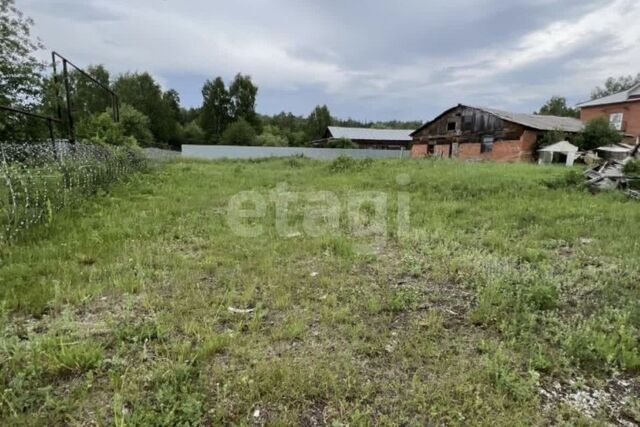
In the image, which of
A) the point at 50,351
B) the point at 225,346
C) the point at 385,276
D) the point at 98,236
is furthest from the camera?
the point at 98,236

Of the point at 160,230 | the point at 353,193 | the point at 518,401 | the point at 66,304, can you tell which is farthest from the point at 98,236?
the point at 353,193

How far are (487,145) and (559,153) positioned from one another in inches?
167

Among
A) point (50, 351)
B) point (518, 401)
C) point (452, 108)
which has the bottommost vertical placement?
point (518, 401)

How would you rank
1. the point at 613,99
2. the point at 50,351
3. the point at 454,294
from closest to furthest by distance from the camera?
the point at 50,351 → the point at 454,294 → the point at 613,99

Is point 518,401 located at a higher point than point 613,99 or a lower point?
lower

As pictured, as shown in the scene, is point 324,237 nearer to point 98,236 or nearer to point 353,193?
point 98,236

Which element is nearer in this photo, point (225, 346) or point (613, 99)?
point (225, 346)

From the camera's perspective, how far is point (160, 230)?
450 cm

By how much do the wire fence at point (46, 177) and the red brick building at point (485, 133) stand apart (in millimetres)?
18133

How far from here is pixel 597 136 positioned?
17750 millimetres

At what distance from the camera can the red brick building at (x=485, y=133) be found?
18.8m

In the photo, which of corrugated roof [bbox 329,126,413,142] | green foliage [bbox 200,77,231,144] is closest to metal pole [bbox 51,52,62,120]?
corrugated roof [bbox 329,126,413,142]

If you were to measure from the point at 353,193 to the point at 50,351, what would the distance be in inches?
244

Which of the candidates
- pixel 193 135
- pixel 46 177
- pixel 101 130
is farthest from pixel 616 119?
pixel 193 135
